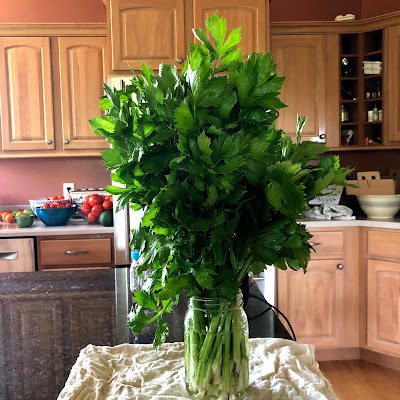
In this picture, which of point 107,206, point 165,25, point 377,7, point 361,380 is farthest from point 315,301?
point 377,7

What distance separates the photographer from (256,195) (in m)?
0.62

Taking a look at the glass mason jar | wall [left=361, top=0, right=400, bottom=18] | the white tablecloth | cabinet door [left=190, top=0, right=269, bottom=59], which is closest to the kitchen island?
the white tablecloth

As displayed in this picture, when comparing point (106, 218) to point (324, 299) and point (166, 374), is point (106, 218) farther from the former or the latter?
point (166, 374)

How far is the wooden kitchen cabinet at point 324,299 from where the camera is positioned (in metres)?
2.86

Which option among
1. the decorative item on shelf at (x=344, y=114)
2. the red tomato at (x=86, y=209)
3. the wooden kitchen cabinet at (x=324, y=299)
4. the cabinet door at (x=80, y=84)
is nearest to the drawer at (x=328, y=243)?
the wooden kitchen cabinet at (x=324, y=299)

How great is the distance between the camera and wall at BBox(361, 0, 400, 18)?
3355 mm

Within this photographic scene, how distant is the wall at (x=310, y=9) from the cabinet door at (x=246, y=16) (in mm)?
589

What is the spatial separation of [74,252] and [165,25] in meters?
1.52

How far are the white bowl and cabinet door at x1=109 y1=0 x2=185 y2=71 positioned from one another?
4.94ft

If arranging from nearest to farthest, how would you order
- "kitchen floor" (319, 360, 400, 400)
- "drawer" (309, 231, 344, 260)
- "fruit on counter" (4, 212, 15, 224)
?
"kitchen floor" (319, 360, 400, 400), "drawer" (309, 231, 344, 260), "fruit on counter" (4, 212, 15, 224)

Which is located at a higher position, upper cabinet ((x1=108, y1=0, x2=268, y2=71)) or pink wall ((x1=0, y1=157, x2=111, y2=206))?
upper cabinet ((x1=108, y1=0, x2=268, y2=71))

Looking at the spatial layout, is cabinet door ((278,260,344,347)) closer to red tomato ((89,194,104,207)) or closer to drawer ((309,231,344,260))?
drawer ((309,231,344,260))

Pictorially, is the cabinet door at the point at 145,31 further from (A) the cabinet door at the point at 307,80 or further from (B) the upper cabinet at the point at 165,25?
(A) the cabinet door at the point at 307,80

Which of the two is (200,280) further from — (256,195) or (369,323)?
(369,323)
